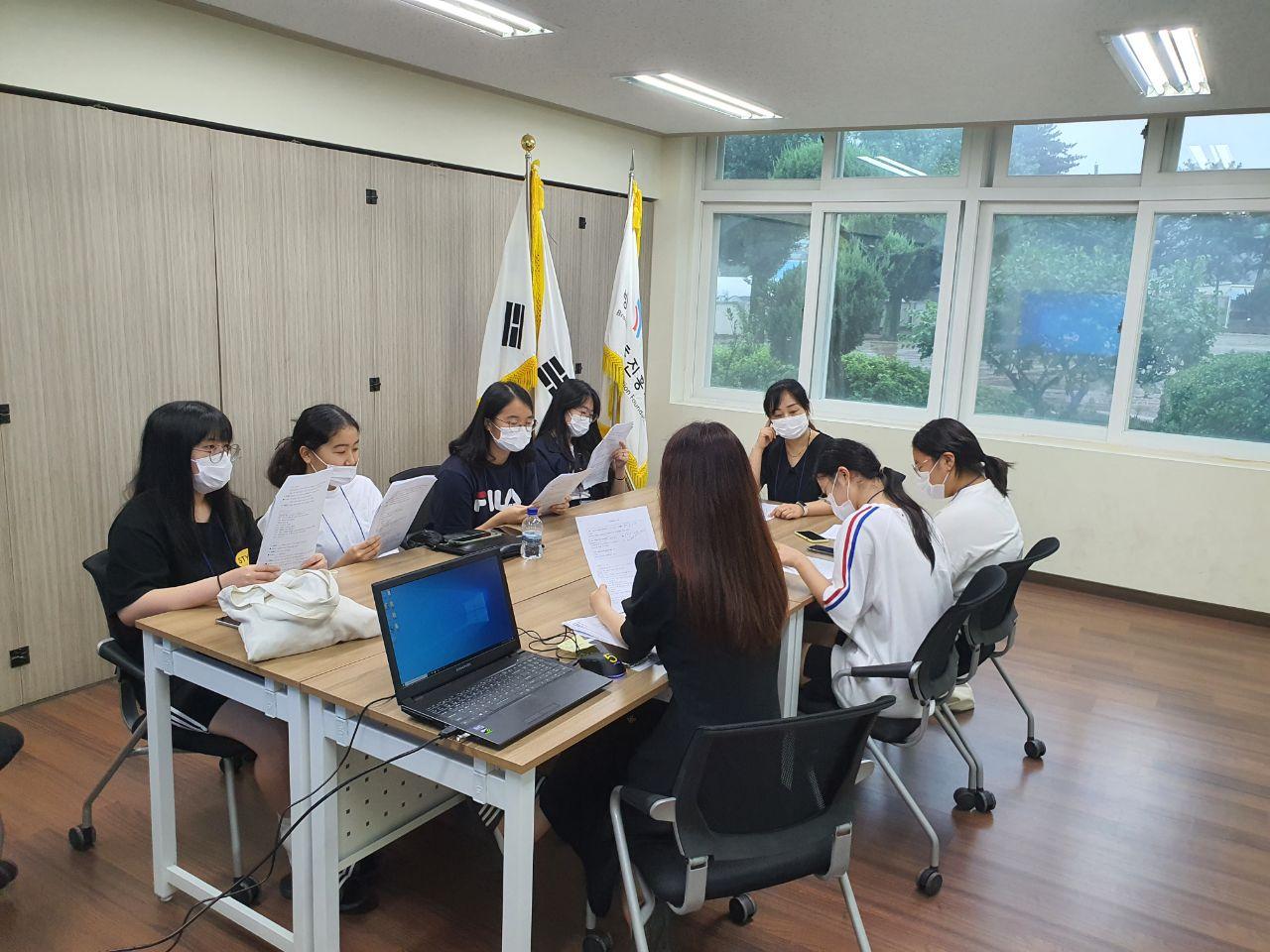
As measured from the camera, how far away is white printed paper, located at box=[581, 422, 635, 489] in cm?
406

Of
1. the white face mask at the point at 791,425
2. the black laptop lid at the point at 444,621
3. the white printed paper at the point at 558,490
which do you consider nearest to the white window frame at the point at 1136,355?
the white face mask at the point at 791,425

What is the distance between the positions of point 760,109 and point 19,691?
438cm

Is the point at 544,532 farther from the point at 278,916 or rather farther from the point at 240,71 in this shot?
the point at 240,71

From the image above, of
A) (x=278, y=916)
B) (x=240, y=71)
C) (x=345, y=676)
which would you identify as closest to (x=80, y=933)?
(x=278, y=916)

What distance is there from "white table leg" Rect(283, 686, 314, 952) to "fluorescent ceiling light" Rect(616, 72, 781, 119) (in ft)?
11.2

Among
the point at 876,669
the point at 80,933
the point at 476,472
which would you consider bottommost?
the point at 80,933

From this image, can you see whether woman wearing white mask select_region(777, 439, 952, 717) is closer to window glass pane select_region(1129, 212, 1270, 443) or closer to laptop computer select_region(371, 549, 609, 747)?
laptop computer select_region(371, 549, 609, 747)

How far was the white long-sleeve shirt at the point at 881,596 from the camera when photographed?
2.64 meters

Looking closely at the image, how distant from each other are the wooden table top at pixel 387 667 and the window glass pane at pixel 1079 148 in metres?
3.89

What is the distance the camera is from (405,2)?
3.45 meters

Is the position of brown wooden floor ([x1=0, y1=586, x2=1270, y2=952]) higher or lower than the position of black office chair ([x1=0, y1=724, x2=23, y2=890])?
lower

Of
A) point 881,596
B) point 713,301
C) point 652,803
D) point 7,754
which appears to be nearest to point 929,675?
point 881,596

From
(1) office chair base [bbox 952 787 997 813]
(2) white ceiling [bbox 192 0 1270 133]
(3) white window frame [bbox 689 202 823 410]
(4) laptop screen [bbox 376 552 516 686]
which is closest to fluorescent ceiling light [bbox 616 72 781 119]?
(2) white ceiling [bbox 192 0 1270 133]

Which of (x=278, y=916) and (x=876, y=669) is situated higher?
(x=876, y=669)
